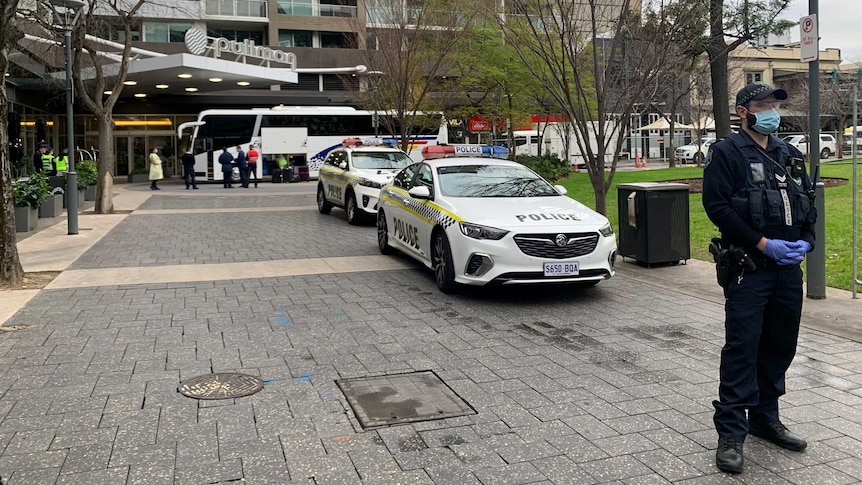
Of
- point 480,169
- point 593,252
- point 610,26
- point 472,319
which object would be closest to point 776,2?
point 610,26

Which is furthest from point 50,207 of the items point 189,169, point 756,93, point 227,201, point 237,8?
point 237,8

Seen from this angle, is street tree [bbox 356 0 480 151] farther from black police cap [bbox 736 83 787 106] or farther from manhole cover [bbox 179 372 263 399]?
black police cap [bbox 736 83 787 106]

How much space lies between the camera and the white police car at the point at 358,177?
1570cm

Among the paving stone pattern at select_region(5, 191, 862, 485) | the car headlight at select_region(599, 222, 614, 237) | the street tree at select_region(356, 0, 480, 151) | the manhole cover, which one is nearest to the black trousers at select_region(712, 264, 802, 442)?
the paving stone pattern at select_region(5, 191, 862, 485)

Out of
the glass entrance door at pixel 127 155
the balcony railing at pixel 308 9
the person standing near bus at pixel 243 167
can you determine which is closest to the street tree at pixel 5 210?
the person standing near bus at pixel 243 167

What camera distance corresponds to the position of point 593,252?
26.0 ft

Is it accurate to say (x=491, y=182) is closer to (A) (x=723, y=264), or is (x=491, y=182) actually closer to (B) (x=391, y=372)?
(B) (x=391, y=372)

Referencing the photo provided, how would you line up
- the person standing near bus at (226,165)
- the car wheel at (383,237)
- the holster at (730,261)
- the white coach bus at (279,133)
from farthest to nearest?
the white coach bus at (279,133) → the person standing near bus at (226,165) → the car wheel at (383,237) → the holster at (730,261)

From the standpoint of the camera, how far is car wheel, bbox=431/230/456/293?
8.28 metres

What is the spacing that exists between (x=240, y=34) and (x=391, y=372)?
45.4 metres

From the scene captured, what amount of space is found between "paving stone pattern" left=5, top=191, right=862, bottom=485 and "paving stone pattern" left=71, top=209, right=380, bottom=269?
276 cm

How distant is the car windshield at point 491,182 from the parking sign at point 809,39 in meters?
3.19

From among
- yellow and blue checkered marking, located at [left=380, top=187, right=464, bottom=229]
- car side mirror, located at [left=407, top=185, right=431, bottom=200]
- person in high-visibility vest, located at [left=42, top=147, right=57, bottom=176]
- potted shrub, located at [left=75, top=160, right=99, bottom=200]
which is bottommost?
yellow and blue checkered marking, located at [left=380, top=187, right=464, bottom=229]

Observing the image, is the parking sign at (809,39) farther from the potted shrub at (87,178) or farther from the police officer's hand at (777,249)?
the potted shrub at (87,178)
